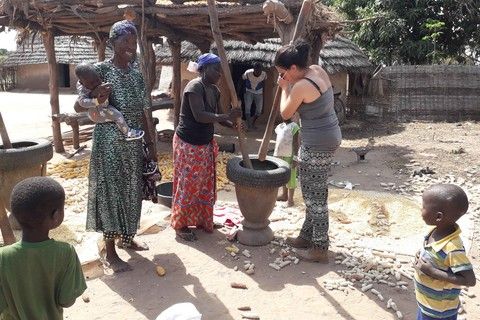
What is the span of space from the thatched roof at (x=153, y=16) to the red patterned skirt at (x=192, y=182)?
3.04 metres

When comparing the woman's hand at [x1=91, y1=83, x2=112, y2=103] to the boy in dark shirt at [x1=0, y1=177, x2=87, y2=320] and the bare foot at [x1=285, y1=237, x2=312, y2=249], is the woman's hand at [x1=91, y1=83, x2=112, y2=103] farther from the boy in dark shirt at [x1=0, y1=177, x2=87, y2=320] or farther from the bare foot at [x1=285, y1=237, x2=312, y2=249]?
the bare foot at [x1=285, y1=237, x2=312, y2=249]

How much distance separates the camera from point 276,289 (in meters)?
3.35

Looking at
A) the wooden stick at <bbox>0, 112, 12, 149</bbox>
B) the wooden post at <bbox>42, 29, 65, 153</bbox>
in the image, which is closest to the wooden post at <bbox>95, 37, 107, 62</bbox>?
the wooden post at <bbox>42, 29, 65, 153</bbox>

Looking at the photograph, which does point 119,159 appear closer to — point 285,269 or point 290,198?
point 285,269

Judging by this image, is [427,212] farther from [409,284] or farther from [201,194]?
[201,194]

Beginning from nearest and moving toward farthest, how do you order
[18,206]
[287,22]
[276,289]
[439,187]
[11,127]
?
[18,206] < [439,187] < [276,289] < [287,22] < [11,127]

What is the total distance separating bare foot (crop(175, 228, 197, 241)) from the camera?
409cm

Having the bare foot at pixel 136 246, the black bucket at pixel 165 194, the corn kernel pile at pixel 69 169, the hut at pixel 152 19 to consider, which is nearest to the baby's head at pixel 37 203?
the bare foot at pixel 136 246

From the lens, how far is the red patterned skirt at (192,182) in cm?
392

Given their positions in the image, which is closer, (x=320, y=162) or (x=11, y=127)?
(x=320, y=162)

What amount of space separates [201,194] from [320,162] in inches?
46.6

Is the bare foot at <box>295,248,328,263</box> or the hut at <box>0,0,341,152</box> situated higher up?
the hut at <box>0,0,341,152</box>

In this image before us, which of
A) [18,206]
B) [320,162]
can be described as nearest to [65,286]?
[18,206]

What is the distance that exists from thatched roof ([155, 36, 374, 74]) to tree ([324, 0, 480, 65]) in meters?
2.03
